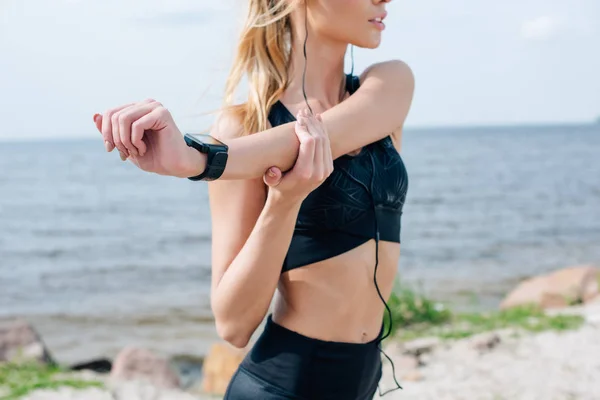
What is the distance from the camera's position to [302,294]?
2.02 meters

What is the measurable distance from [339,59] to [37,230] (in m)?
20.0

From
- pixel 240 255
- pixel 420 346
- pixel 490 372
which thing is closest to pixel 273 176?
pixel 240 255

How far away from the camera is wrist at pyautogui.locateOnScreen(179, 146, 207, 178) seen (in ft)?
4.79

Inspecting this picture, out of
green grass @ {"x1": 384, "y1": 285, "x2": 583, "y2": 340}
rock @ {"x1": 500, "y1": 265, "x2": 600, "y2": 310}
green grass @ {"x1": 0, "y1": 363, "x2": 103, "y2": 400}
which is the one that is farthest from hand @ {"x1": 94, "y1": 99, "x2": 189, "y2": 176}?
rock @ {"x1": 500, "y1": 265, "x2": 600, "y2": 310}

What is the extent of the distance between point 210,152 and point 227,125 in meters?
0.55

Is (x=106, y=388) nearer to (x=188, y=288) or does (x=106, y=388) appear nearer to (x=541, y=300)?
(x=541, y=300)

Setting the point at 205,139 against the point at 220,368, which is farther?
the point at 220,368

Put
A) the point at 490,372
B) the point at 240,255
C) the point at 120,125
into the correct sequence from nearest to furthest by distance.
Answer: the point at 120,125
the point at 240,255
the point at 490,372

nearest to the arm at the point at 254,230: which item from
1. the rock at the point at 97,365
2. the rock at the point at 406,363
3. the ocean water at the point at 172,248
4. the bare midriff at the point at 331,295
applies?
the bare midriff at the point at 331,295

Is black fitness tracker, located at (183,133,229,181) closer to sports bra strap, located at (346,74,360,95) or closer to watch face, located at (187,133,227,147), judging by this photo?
watch face, located at (187,133,227,147)

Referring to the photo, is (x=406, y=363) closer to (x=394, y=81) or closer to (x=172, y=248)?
(x=394, y=81)

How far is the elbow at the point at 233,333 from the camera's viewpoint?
1986mm

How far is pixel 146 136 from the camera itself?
57.2 inches

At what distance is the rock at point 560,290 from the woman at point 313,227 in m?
6.72
